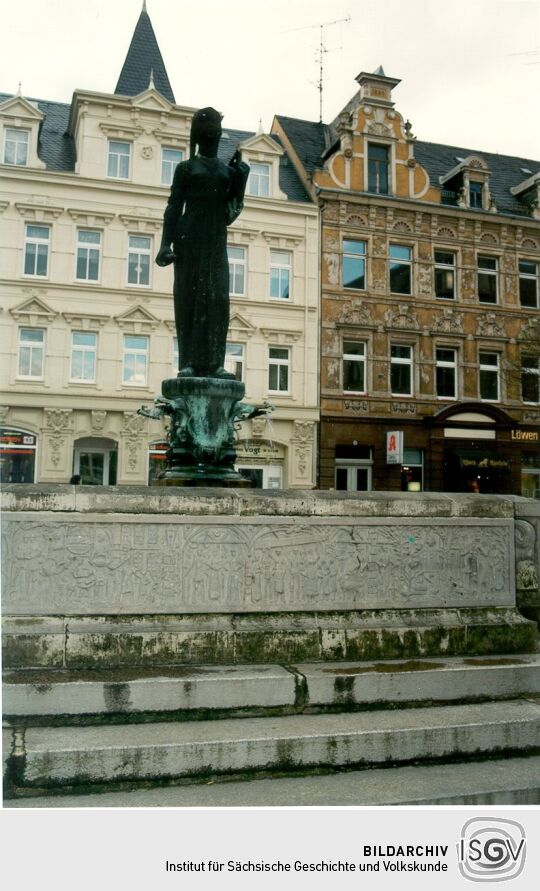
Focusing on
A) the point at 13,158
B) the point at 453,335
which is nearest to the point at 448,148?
the point at 453,335

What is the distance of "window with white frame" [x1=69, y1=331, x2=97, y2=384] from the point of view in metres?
22.5

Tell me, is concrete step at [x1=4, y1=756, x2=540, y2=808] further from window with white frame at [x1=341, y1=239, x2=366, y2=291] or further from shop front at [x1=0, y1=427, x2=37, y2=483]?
window with white frame at [x1=341, y1=239, x2=366, y2=291]

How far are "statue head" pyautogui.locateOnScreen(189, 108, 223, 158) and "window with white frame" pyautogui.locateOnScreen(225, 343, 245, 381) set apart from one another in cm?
1770

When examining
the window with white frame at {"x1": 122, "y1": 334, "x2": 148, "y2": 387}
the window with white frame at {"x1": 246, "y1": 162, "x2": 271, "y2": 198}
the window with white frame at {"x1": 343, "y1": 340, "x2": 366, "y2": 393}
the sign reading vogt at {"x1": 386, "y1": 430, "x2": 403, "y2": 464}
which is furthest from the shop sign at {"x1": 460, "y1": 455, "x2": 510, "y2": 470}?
the window with white frame at {"x1": 246, "y1": 162, "x2": 271, "y2": 198}

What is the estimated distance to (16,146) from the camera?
22.7 m

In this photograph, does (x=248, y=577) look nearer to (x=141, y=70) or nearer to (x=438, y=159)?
(x=141, y=70)

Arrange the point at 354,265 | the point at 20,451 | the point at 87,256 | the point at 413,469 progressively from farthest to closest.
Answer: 1. the point at 354,265
2. the point at 413,469
3. the point at 87,256
4. the point at 20,451

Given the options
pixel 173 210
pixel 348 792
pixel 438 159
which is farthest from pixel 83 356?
pixel 348 792

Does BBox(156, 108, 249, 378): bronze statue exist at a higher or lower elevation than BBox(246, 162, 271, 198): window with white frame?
lower

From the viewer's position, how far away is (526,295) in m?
27.2

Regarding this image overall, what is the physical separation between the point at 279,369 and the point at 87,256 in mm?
6753

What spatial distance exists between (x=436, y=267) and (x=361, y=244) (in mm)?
2791

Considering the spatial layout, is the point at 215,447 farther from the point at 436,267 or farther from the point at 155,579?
the point at 436,267

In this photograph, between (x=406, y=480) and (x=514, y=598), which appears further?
(x=406, y=480)
